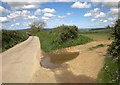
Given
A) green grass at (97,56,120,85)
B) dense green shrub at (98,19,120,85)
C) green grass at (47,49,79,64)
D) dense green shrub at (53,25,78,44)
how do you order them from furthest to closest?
dense green shrub at (53,25,78,44) → green grass at (47,49,79,64) → dense green shrub at (98,19,120,85) → green grass at (97,56,120,85)

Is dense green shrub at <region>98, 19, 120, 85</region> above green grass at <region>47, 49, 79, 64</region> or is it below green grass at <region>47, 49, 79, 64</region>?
above

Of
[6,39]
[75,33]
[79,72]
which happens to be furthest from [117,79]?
[6,39]

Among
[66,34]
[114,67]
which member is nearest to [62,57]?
[114,67]

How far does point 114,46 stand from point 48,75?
181 inches

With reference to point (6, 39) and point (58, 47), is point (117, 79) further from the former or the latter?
point (6, 39)

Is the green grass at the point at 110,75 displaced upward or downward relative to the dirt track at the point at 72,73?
upward

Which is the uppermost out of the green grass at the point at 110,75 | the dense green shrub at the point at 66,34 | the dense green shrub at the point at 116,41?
the dense green shrub at the point at 116,41

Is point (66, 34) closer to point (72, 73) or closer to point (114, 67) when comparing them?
point (72, 73)

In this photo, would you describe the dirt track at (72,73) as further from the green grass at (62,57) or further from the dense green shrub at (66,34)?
the dense green shrub at (66,34)

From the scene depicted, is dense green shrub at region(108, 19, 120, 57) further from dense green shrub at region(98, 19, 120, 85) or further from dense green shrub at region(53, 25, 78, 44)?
dense green shrub at region(53, 25, 78, 44)

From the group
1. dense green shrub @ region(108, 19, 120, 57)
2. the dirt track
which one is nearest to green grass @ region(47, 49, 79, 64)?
the dirt track

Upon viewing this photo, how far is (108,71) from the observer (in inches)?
481

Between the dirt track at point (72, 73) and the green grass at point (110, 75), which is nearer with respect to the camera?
the green grass at point (110, 75)

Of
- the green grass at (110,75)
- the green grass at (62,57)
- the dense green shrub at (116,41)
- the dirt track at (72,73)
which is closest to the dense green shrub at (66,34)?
the green grass at (62,57)
